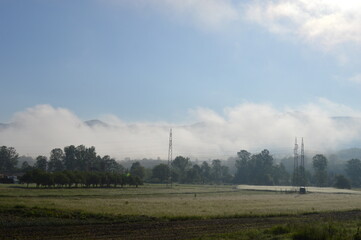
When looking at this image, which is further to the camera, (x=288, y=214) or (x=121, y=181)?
(x=121, y=181)

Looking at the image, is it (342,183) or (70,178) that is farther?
(342,183)

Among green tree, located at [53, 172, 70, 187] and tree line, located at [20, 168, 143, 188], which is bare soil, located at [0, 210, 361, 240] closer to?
tree line, located at [20, 168, 143, 188]

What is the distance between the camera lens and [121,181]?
134 m

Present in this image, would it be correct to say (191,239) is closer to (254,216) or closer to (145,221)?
(145,221)

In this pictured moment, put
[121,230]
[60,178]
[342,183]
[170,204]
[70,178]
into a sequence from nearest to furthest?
[121,230], [170,204], [60,178], [70,178], [342,183]

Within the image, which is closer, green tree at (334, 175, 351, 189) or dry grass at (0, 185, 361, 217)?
dry grass at (0, 185, 361, 217)

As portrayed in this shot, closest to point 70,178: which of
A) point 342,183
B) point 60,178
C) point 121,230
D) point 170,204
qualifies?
point 60,178

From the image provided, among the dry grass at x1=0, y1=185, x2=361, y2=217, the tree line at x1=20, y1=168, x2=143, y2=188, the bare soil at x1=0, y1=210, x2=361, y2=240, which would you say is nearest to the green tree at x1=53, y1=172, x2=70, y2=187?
the tree line at x1=20, y1=168, x2=143, y2=188

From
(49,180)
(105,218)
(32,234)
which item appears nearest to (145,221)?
(105,218)

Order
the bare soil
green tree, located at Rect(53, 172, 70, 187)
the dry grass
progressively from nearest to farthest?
the bare soil, the dry grass, green tree, located at Rect(53, 172, 70, 187)

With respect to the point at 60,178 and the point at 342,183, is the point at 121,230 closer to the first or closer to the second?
the point at 60,178

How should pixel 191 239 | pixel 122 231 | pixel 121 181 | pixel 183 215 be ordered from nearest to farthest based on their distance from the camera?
pixel 191 239
pixel 122 231
pixel 183 215
pixel 121 181

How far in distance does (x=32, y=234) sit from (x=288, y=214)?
33.0 m

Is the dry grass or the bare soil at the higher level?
the bare soil
